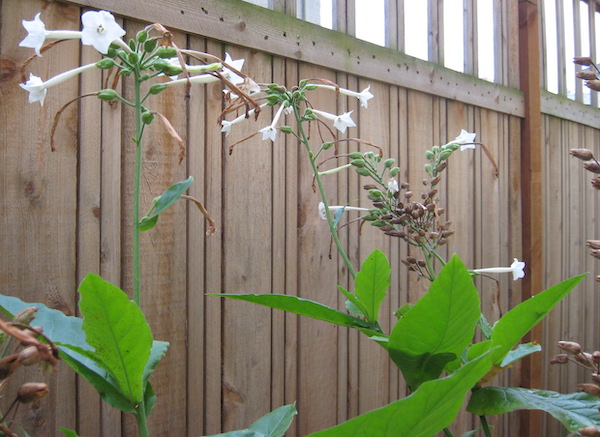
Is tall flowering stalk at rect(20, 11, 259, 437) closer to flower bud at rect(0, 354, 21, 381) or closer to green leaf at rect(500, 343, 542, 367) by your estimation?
flower bud at rect(0, 354, 21, 381)

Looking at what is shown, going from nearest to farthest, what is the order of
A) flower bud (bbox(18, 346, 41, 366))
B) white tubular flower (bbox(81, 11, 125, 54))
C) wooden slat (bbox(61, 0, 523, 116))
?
1. flower bud (bbox(18, 346, 41, 366))
2. white tubular flower (bbox(81, 11, 125, 54))
3. wooden slat (bbox(61, 0, 523, 116))

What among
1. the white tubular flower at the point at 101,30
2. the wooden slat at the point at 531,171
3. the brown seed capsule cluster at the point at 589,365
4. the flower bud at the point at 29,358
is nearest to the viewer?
the flower bud at the point at 29,358

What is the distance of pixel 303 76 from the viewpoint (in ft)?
5.78

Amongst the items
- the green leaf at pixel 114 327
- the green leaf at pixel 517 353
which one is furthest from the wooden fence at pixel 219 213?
the green leaf at pixel 114 327

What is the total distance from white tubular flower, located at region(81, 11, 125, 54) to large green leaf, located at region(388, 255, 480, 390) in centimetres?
40

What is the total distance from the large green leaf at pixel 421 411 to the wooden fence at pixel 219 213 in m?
0.62

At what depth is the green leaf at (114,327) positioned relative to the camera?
0.45 metres

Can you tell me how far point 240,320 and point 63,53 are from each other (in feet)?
2.74

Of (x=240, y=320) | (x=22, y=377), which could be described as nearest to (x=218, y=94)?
(x=240, y=320)

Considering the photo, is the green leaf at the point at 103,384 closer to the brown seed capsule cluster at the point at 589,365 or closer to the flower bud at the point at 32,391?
the flower bud at the point at 32,391

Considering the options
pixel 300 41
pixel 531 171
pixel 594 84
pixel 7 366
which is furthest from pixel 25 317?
pixel 531 171

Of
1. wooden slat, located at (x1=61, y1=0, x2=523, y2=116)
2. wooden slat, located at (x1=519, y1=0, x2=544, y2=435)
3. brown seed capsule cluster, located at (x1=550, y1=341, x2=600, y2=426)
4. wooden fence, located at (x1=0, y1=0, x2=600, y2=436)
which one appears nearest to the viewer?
brown seed capsule cluster, located at (x1=550, y1=341, x2=600, y2=426)

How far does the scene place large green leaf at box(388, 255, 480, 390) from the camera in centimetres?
45

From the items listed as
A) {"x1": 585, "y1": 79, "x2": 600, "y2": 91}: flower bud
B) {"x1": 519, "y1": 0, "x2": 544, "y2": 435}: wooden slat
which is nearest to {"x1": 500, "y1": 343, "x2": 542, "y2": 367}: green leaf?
{"x1": 585, "y1": 79, "x2": 600, "y2": 91}: flower bud
